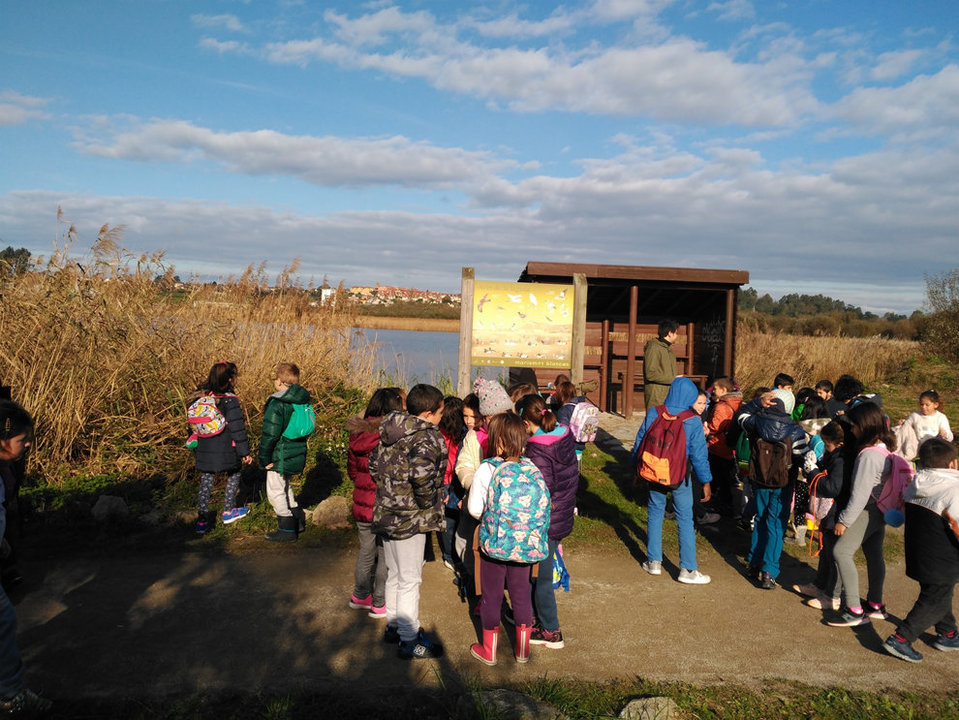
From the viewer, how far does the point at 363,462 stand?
461 cm

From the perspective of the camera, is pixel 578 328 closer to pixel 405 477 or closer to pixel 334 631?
pixel 405 477

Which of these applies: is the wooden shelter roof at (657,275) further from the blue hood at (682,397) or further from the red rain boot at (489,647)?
the red rain boot at (489,647)

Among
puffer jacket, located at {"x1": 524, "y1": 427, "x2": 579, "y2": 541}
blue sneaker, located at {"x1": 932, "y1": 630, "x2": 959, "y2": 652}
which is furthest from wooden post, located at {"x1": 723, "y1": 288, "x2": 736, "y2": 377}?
puffer jacket, located at {"x1": 524, "y1": 427, "x2": 579, "y2": 541}

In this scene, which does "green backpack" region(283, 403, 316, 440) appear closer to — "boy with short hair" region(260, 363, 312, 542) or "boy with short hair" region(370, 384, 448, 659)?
"boy with short hair" region(260, 363, 312, 542)

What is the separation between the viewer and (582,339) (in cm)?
898

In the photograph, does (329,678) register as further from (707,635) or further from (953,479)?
(953,479)

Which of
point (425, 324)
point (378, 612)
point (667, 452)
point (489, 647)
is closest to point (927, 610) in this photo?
point (667, 452)

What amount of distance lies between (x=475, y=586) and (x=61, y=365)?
214 inches

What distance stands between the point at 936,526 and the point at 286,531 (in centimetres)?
510

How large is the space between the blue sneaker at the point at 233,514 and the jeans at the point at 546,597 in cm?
344

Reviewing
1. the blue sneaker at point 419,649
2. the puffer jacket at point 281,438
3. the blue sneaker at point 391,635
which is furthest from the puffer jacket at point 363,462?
the puffer jacket at point 281,438

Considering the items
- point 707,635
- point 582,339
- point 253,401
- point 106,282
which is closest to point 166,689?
point 707,635

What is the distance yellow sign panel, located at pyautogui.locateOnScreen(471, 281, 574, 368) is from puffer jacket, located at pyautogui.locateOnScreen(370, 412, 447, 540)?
4.59m

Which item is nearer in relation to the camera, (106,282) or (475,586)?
(475,586)
